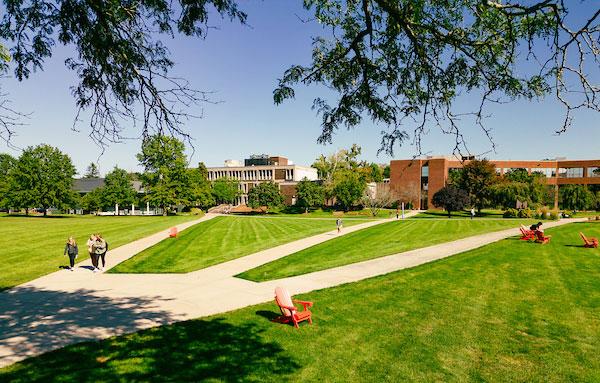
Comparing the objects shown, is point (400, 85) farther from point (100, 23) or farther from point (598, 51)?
point (100, 23)

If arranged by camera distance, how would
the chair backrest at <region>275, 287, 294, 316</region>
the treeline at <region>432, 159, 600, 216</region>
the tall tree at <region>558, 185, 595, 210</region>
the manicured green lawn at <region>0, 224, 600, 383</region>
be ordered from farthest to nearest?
the tall tree at <region>558, 185, 595, 210</region> < the treeline at <region>432, 159, 600, 216</region> < the chair backrest at <region>275, 287, 294, 316</region> < the manicured green lawn at <region>0, 224, 600, 383</region>

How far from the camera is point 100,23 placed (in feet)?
22.1

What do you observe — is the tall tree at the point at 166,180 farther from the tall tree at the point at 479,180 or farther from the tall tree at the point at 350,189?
the tall tree at the point at 479,180

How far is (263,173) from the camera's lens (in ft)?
350

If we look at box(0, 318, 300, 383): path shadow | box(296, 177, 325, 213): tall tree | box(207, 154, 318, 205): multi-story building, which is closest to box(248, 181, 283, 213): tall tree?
box(296, 177, 325, 213): tall tree

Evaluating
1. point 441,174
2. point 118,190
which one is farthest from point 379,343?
point 118,190

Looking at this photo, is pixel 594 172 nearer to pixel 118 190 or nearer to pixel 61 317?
pixel 61 317

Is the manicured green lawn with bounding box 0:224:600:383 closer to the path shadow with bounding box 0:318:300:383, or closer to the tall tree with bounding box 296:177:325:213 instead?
the path shadow with bounding box 0:318:300:383

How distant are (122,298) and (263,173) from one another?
94.0m

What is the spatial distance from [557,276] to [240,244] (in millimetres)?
18733

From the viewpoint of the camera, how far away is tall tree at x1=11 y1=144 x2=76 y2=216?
65.5m

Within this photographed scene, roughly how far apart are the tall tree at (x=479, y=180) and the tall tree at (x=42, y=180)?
68654mm

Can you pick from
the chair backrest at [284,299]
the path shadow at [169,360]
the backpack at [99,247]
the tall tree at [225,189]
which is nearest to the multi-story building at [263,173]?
the tall tree at [225,189]

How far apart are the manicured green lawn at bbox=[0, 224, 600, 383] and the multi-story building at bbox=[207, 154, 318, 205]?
3260 inches
